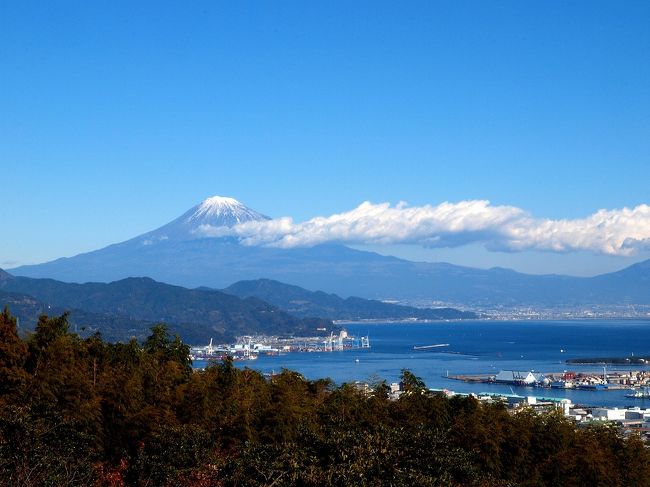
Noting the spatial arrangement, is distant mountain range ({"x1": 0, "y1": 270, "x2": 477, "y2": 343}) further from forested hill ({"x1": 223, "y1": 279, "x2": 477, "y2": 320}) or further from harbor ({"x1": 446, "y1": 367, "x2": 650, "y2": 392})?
harbor ({"x1": 446, "y1": 367, "x2": 650, "y2": 392})

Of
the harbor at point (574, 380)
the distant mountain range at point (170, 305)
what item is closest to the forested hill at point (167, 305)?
the distant mountain range at point (170, 305)

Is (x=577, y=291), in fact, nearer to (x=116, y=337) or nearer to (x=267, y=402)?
(x=116, y=337)

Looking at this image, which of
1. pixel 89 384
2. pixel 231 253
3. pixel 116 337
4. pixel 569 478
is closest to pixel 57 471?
pixel 89 384

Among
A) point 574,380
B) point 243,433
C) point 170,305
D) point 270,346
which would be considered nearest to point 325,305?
point 170,305

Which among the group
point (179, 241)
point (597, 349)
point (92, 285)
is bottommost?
point (597, 349)

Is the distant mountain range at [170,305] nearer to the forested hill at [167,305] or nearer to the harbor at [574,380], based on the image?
the forested hill at [167,305]
